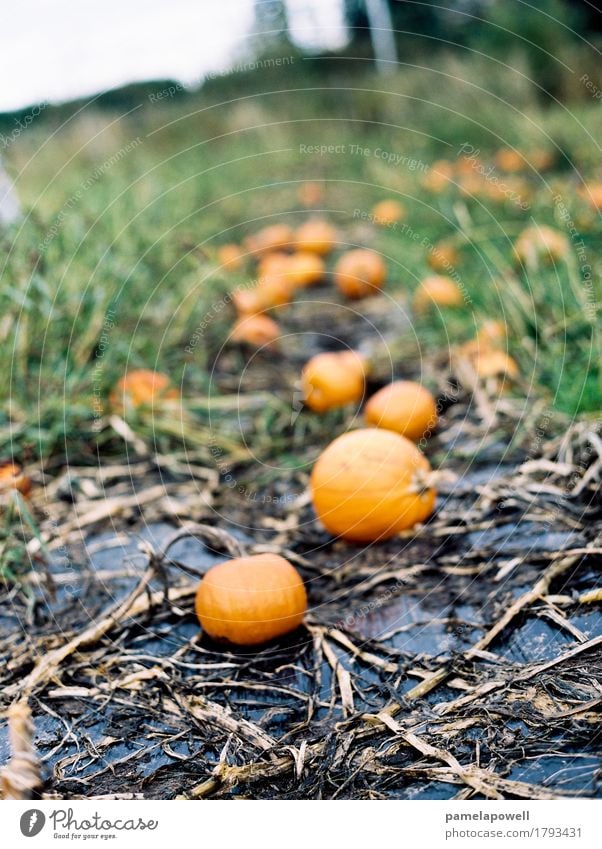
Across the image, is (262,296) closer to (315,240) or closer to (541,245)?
(315,240)

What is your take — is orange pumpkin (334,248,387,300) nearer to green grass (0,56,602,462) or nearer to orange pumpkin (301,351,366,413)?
green grass (0,56,602,462)

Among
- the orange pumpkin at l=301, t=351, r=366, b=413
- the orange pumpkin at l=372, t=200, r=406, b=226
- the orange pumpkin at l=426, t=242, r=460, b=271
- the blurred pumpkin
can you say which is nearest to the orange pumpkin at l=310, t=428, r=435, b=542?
the orange pumpkin at l=301, t=351, r=366, b=413

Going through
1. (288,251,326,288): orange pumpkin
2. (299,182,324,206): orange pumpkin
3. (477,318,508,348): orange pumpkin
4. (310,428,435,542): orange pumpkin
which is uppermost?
(299,182,324,206): orange pumpkin

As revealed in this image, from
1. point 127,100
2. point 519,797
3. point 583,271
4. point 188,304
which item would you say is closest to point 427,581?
point 519,797

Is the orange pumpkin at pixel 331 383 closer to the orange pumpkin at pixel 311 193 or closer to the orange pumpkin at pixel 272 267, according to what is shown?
the orange pumpkin at pixel 272 267

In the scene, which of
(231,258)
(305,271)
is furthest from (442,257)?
(231,258)

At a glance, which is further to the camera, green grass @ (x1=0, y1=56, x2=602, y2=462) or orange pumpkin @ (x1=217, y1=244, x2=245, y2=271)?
orange pumpkin @ (x1=217, y1=244, x2=245, y2=271)
